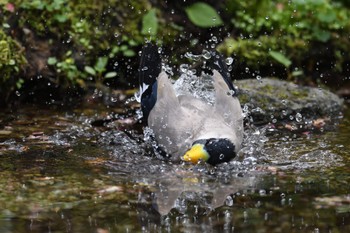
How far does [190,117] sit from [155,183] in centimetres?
86

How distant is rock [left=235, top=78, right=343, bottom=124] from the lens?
6.25 m

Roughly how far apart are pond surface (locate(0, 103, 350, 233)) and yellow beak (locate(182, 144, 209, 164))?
0.30 feet

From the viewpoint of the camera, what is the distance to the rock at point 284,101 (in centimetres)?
625

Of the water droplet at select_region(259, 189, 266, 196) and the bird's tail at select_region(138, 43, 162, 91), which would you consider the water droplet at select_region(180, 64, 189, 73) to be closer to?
the bird's tail at select_region(138, 43, 162, 91)

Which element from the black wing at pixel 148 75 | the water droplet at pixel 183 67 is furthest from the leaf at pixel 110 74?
the black wing at pixel 148 75

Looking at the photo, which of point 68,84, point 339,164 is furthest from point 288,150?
point 68,84

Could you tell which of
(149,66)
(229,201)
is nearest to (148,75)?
(149,66)

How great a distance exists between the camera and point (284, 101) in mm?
6379

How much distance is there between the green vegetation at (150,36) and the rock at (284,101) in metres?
0.60

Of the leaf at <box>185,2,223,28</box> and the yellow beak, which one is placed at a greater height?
the leaf at <box>185,2,223,28</box>

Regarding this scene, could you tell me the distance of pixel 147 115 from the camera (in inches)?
207

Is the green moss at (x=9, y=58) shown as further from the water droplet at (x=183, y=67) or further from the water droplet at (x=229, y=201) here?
the water droplet at (x=229, y=201)

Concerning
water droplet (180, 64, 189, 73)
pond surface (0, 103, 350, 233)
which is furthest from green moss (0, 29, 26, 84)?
water droplet (180, 64, 189, 73)

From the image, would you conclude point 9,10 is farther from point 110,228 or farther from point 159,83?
point 110,228
